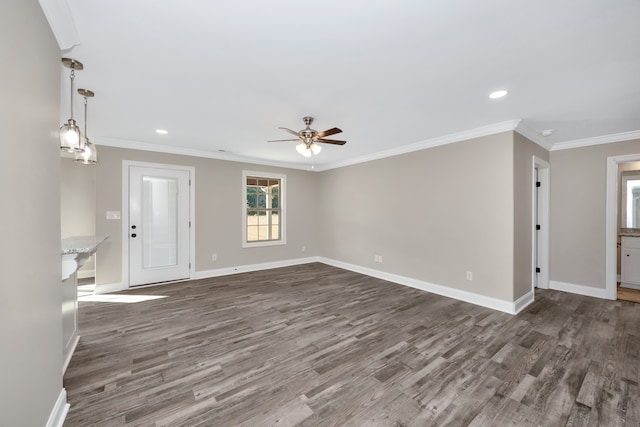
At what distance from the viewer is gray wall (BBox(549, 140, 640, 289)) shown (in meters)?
3.89

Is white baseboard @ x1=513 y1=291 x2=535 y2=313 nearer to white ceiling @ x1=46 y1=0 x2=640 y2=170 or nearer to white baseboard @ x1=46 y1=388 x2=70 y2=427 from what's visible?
white ceiling @ x1=46 y1=0 x2=640 y2=170

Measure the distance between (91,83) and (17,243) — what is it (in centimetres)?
199

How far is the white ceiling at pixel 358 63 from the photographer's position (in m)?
1.54

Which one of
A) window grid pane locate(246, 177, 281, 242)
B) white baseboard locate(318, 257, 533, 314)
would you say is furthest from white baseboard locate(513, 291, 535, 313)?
window grid pane locate(246, 177, 281, 242)

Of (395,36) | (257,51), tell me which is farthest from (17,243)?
(395,36)

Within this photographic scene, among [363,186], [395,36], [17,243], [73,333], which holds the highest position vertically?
[395,36]

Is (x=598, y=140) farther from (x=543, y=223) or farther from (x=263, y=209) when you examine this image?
(x=263, y=209)

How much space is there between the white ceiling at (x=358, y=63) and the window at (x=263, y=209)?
2.35 metres

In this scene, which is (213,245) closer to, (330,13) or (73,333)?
(73,333)

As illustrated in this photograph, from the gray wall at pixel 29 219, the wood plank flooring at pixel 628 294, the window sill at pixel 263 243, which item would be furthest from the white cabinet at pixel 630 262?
the gray wall at pixel 29 219

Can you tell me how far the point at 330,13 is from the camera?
5.05 ft

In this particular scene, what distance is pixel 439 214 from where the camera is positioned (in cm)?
418

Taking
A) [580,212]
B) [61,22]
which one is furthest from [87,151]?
[580,212]

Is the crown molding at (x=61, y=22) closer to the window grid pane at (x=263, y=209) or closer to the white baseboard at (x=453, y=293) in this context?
the window grid pane at (x=263, y=209)
